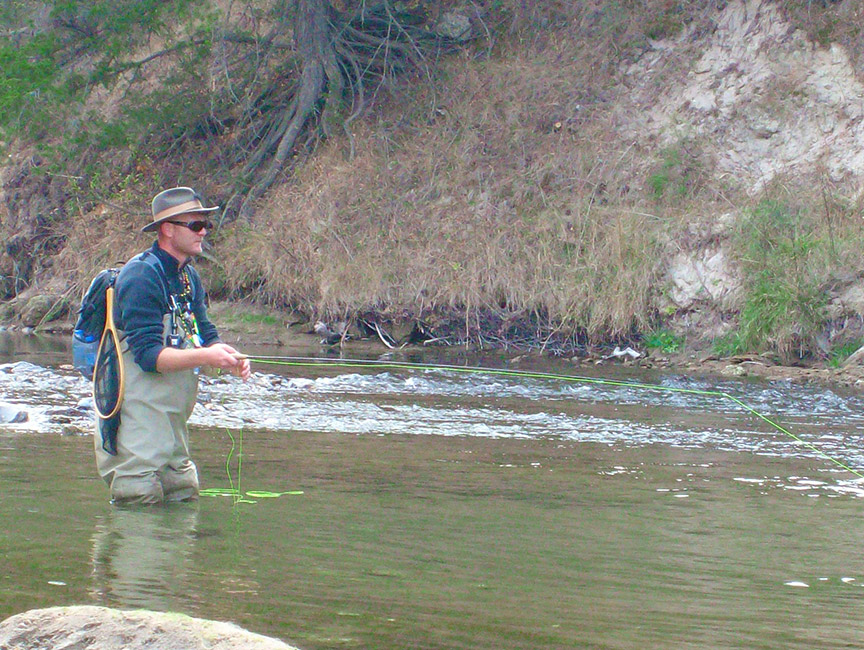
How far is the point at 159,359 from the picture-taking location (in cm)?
423

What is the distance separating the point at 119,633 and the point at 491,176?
45.5 feet

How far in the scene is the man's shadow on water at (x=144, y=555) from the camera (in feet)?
10.5

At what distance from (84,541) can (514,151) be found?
519 inches

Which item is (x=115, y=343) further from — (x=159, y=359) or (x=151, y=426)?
(x=151, y=426)

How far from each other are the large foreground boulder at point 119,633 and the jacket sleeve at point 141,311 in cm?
166

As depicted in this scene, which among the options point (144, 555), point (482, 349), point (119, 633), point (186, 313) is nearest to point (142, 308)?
point (186, 313)

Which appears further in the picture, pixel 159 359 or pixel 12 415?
pixel 12 415

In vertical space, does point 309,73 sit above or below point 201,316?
above

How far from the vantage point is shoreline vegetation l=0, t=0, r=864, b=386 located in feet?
43.7

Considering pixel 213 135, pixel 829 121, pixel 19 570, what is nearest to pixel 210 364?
pixel 19 570

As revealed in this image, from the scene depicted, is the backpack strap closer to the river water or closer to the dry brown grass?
the river water

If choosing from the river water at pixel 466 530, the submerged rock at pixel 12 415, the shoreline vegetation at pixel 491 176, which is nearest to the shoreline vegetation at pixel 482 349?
the shoreline vegetation at pixel 491 176

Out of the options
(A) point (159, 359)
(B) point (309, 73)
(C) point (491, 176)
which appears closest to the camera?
→ (A) point (159, 359)

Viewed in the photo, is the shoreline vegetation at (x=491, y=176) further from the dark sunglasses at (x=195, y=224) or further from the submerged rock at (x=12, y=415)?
the dark sunglasses at (x=195, y=224)
